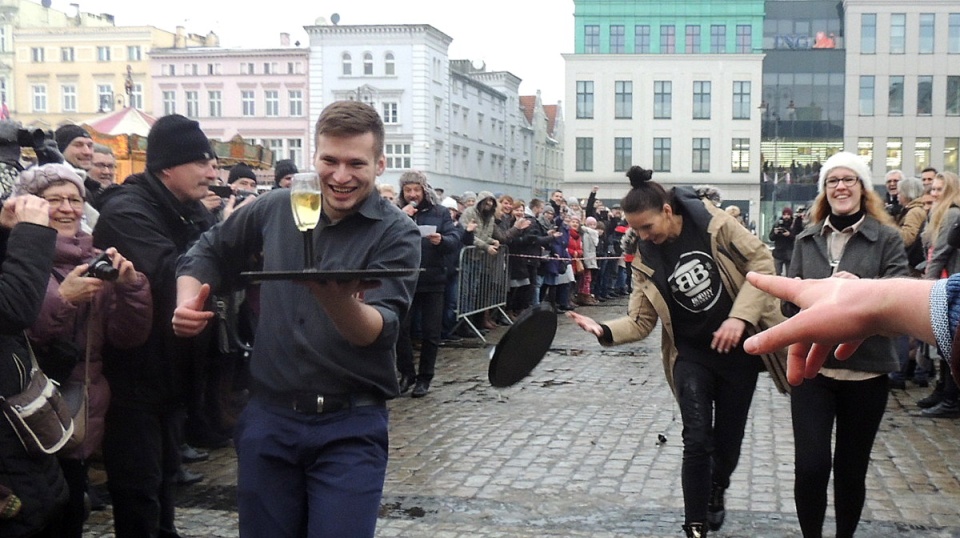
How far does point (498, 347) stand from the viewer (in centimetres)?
371

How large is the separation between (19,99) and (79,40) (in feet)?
22.0

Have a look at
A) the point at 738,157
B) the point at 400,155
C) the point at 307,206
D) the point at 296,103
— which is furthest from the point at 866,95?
the point at 307,206

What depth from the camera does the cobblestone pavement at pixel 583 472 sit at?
5.83m

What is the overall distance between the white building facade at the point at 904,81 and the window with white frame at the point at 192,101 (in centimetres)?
4517

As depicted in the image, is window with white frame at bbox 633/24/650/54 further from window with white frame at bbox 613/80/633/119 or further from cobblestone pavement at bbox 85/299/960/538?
cobblestone pavement at bbox 85/299/960/538

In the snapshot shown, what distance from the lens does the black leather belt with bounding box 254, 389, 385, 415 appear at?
3305 millimetres

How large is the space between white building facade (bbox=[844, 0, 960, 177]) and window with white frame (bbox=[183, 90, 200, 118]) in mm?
45168

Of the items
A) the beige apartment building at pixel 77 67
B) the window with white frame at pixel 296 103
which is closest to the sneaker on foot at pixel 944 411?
the window with white frame at pixel 296 103

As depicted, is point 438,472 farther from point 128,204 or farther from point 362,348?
point 362,348

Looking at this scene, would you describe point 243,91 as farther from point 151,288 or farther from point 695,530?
point 695,530

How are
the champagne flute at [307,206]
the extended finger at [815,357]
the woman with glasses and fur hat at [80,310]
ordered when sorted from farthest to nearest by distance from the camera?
the woman with glasses and fur hat at [80,310], the champagne flute at [307,206], the extended finger at [815,357]

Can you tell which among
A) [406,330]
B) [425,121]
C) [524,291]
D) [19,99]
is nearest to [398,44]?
[425,121]

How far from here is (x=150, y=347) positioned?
15.2 ft

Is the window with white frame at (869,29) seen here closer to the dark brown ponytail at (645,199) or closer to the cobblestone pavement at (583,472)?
the cobblestone pavement at (583,472)
